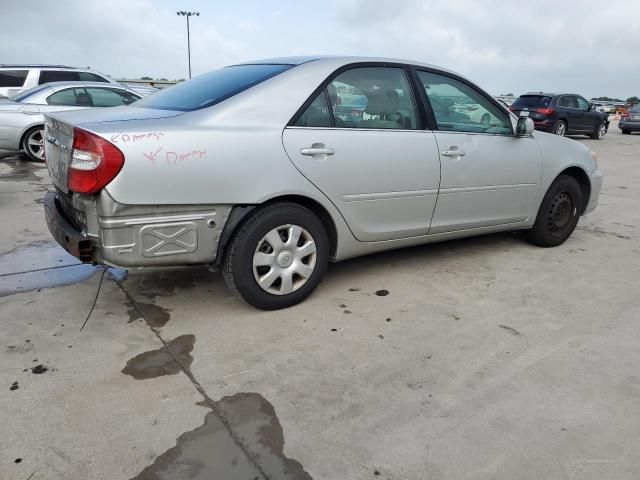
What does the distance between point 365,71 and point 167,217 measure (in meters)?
1.71

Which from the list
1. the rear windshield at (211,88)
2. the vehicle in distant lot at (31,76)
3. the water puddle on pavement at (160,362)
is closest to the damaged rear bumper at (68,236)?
the water puddle on pavement at (160,362)

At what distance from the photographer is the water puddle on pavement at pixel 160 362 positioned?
2.63 m

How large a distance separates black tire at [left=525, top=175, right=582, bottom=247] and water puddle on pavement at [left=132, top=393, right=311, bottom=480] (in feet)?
11.1

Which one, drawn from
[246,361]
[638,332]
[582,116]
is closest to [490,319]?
[638,332]

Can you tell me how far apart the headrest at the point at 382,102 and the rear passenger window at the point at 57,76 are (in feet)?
30.5

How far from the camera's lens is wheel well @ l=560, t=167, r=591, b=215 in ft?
15.9

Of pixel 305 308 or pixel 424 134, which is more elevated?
pixel 424 134

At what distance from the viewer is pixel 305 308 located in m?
3.43

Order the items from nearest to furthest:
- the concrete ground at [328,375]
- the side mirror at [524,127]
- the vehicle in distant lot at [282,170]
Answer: the concrete ground at [328,375]
the vehicle in distant lot at [282,170]
the side mirror at [524,127]

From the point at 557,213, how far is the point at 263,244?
10.0 feet

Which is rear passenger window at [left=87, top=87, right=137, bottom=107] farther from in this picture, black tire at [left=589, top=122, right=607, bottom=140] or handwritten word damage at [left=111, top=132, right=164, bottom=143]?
black tire at [left=589, top=122, right=607, bottom=140]

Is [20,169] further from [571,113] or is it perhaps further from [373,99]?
[571,113]

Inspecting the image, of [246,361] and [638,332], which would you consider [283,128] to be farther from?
[638,332]

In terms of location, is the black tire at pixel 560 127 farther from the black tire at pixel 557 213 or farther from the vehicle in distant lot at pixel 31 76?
the vehicle in distant lot at pixel 31 76
